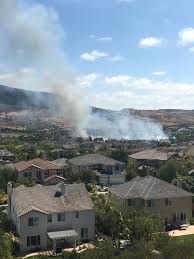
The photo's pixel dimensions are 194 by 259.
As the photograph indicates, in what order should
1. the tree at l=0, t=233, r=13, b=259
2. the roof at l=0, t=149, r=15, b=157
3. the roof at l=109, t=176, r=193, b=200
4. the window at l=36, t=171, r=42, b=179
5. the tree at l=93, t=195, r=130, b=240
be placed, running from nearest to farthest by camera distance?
1. the tree at l=0, t=233, r=13, b=259
2. the tree at l=93, t=195, r=130, b=240
3. the roof at l=109, t=176, r=193, b=200
4. the window at l=36, t=171, r=42, b=179
5. the roof at l=0, t=149, r=15, b=157

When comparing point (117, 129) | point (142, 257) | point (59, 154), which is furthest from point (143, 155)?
point (117, 129)

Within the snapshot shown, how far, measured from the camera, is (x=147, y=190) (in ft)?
140

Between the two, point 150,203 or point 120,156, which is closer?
point 150,203

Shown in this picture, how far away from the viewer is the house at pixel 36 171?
61500 millimetres

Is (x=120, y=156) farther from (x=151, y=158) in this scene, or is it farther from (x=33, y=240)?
(x=33, y=240)

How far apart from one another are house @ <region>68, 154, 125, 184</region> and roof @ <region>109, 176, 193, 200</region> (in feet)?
61.4

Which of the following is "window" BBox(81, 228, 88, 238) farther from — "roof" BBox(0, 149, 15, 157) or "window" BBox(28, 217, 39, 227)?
"roof" BBox(0, 149, 15, 157)

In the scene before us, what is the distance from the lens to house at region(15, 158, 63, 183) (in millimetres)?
61500

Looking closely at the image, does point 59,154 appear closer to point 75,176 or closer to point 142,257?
point 75,176

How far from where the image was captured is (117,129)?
168 m

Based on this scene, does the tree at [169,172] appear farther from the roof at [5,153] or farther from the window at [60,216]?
the roof at [5,153]

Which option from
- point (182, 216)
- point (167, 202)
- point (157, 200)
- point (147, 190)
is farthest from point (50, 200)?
point (182, 216)

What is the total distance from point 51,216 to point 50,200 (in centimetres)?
189

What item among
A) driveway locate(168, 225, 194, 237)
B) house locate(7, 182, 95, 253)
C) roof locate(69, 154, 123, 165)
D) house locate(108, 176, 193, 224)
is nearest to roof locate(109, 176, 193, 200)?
house locate(108, 176, 193, 224)
